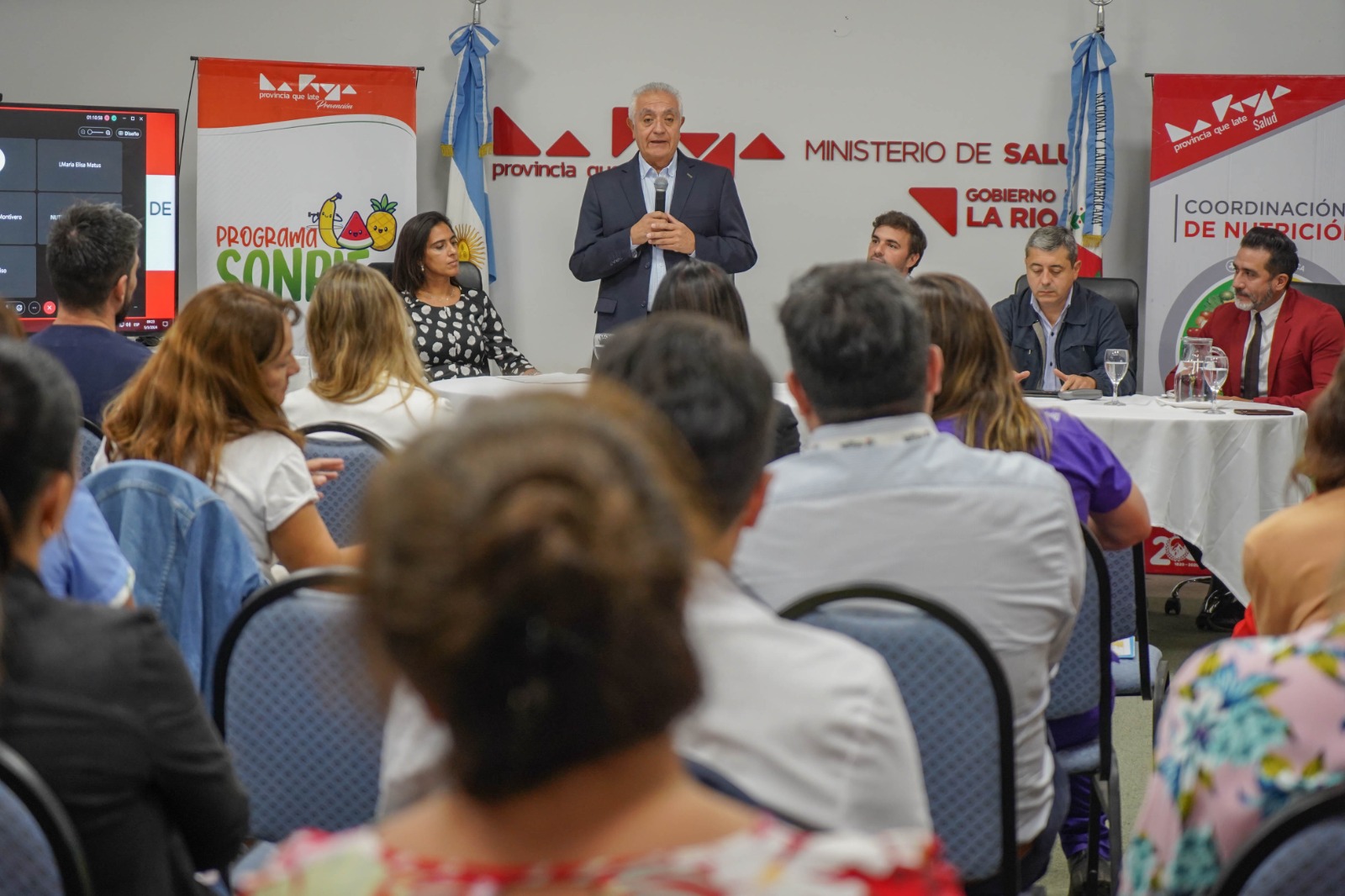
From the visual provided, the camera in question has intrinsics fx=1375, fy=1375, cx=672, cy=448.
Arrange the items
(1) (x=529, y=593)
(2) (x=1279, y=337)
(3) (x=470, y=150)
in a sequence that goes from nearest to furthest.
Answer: (1) (x=529, y=593) → (2) (x=1279, y=337) → (3) (x=470, y=150)

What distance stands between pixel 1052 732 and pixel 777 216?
4699mm

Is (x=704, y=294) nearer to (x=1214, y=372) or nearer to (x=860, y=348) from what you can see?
(x=860, y=348)

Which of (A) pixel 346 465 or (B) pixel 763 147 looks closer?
(A) pixel 346 465

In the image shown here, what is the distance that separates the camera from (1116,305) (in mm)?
5527

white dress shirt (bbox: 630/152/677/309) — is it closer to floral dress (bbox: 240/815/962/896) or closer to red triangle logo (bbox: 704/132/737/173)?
red triangle logo (bbox: 704/132/737/173)

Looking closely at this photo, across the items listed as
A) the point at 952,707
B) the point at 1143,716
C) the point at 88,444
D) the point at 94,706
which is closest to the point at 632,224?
the point at 1143,716

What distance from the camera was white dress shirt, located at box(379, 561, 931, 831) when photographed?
1074 mm

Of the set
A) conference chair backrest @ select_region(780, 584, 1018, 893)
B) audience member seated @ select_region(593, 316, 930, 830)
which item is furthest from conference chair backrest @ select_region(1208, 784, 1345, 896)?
conference chair backrest @ select_region(780, 584, 1018, 893)

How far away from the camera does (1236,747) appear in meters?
1.19

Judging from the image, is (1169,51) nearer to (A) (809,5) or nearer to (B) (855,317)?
(A) (809,5)

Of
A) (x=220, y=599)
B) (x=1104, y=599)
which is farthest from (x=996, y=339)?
(x=220, y=599)

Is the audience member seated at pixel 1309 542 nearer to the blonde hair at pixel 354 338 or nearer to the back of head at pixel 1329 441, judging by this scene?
the back of head at pixel 1329 441

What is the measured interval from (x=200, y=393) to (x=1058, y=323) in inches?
146

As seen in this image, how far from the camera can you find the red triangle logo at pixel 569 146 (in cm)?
665
